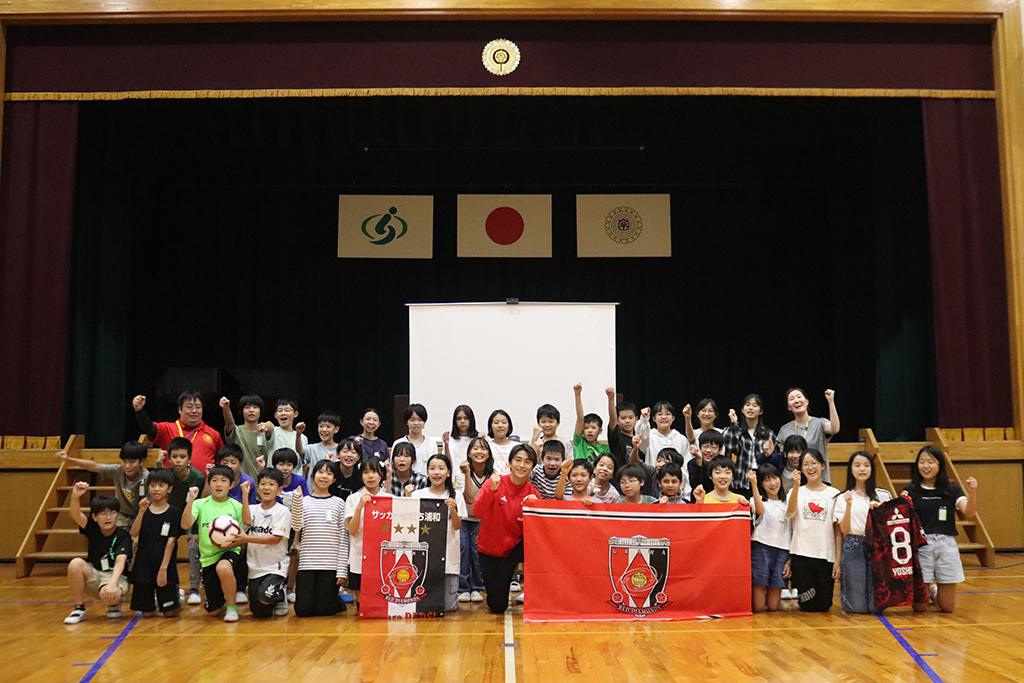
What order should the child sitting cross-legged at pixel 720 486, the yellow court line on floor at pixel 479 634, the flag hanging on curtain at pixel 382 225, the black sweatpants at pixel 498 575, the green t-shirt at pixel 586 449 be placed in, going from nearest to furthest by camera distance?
the yellow court line on floor at pixel 479 634 → the black sweatpants at pixel 498 575 → the child sitting cross-legged at pixel 720 486 → the green t-shirt at pixel 586 449 → the flag hanging on curtain at pixel 382 225

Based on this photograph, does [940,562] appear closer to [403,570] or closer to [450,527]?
[450,527]

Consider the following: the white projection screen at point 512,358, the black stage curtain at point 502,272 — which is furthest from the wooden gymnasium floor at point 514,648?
the black stage curtain at point 502,272

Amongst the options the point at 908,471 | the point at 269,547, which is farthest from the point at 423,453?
the point at 908,471

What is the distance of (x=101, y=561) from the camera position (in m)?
5.53

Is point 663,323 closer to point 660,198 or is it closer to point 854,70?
point 660,198

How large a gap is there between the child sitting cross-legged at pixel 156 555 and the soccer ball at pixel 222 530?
0.32m

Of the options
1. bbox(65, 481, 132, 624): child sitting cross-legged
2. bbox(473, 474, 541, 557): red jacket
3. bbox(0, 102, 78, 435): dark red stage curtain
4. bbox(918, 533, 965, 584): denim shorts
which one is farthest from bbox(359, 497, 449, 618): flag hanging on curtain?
bbox(0, 102, 78, 435): dark red stage curtain

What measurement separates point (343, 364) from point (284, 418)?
15.5 feet

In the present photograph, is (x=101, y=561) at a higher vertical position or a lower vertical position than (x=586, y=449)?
lower

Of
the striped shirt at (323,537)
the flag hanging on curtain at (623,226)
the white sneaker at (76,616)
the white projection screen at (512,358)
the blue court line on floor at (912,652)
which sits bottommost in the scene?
the blue court line on floor at (912,652)

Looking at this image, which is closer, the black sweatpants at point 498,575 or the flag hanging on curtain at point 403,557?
the flag hanging on curtain at point 403,557

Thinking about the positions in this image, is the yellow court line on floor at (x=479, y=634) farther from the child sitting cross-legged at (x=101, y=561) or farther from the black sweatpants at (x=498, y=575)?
the black sweatpants at (x=498, y=575)

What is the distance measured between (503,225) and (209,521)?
20.0 ft

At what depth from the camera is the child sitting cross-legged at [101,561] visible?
541 cm
